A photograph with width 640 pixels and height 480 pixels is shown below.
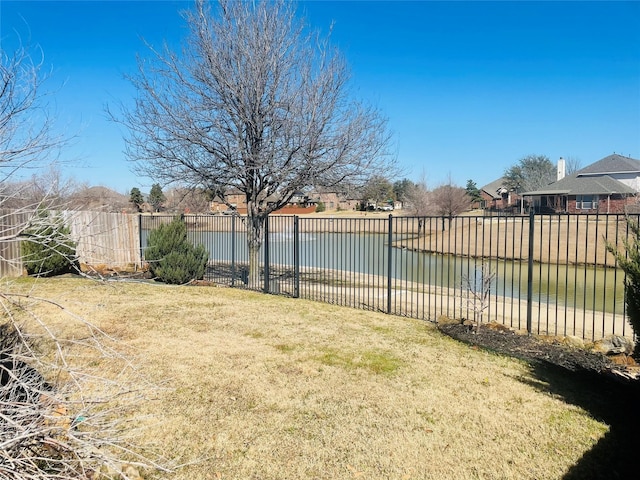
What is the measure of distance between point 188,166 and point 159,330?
15.9 feet

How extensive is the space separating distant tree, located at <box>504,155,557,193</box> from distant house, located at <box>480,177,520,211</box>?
0.98 meters

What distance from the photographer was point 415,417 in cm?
359

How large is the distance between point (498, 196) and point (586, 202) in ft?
75.7

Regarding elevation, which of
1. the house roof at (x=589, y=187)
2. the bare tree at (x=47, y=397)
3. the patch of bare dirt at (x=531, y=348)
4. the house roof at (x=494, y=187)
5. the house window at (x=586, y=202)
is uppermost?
the house roof at (x=494, y=187)

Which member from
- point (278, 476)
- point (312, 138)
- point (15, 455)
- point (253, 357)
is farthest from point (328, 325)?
point (15, 455)

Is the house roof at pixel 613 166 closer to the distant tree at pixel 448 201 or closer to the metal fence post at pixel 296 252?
the distant tree at pixel 448 201

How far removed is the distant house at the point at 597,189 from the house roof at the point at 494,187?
18.6 meters

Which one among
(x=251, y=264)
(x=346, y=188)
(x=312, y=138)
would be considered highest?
(x=312, y=138)

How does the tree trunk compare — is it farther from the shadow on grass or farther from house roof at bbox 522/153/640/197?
house roof at bbox 522/153/640/197

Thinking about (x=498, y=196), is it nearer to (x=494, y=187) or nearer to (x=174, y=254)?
(x=494, y=187)

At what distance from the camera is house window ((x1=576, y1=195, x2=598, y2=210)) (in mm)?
34781

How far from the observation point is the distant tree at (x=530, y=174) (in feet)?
167

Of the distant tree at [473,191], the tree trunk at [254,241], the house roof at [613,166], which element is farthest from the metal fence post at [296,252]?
the distant tree at [473,191]

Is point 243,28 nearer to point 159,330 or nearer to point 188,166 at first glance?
point 188,166
